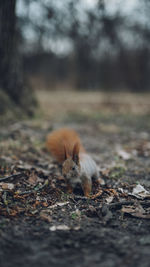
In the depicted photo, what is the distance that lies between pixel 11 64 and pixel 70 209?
3.33 meters

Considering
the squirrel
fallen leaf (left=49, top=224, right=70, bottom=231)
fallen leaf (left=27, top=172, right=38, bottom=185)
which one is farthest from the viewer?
fallen leaf (left=27, top=172, right=38, bottom=185)

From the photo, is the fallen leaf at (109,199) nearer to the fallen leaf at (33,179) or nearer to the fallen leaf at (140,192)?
the fallen leaf at (140,192)

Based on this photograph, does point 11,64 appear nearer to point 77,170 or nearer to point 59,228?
point 77,170

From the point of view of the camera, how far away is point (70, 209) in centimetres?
177

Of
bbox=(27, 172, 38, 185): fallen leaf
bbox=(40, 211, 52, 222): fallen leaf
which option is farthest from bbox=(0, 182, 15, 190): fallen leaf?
bbox=(40, 211, 52, 222): fallen leaf

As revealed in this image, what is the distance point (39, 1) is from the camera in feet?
15.8

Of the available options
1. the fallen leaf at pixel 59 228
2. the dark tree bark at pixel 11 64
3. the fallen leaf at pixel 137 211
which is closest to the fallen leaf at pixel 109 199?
the fallen leaf at pixel 137 211

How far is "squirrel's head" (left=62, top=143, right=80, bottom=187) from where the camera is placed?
6.66 ft

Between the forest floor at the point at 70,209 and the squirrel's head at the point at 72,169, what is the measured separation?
0.38ft

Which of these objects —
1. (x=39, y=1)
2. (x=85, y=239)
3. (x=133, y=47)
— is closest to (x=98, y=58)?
(x=133, y=47)

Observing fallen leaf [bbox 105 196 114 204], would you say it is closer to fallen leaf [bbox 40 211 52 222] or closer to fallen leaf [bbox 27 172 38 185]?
fallen leaf [bbox 40 211 52 222]

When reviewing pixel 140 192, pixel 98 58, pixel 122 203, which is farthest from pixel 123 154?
pixel 98 58

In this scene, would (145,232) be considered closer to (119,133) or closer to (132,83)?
(119,133)

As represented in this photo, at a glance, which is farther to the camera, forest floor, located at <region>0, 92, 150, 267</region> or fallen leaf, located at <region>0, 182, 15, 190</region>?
fallen leaf, located at <region>0, 182, 15, 190</region>
